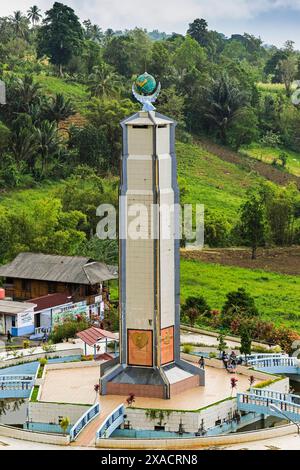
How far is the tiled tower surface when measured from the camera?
43.3 metres

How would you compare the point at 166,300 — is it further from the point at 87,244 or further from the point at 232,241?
the point at 232,241

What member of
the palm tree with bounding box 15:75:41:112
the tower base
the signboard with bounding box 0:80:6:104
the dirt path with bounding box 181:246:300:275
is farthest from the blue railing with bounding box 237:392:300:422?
the palm tree with bounding box 15:75:41:112

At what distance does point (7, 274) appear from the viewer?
193ft

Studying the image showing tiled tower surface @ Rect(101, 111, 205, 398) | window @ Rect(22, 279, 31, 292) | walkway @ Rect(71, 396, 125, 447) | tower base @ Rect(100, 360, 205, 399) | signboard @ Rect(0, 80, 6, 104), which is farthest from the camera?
signboard @ Rect(0, 80, 6, 104)

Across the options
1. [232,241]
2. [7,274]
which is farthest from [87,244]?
[232,241]

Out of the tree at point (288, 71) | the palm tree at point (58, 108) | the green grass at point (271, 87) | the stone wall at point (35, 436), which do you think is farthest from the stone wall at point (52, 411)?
the tree at point (288, 71)

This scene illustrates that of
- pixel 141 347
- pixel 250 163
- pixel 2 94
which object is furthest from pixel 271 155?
pixel 141 347

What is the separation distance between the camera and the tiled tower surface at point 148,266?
142ft

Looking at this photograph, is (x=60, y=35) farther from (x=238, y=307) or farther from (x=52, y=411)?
(x=52, y=411)

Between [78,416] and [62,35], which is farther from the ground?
[62,35]

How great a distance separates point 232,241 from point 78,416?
33758mm

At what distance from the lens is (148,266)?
43.7 meters

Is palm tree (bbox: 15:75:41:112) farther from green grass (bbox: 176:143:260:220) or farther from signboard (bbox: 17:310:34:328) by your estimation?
signboard (bbox: 17:310:34:328)

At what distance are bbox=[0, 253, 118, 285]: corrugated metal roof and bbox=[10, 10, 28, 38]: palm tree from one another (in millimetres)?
60466
